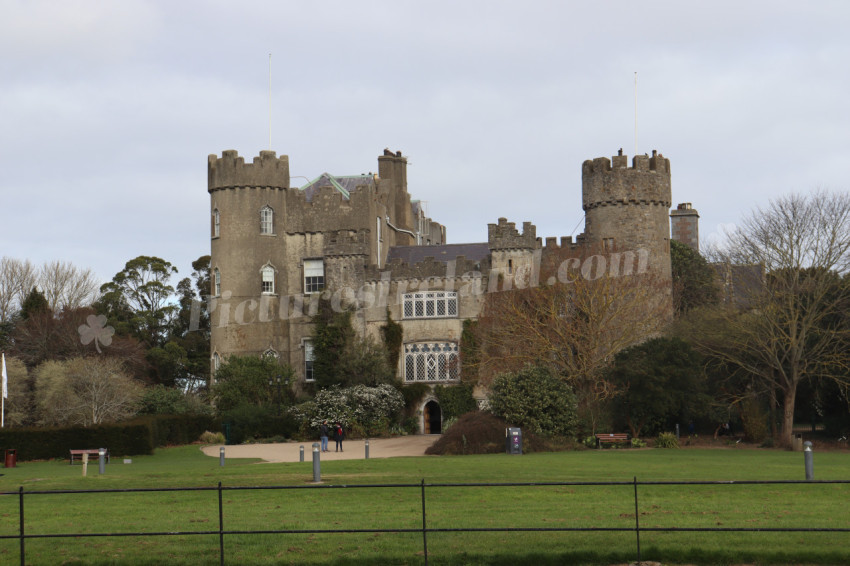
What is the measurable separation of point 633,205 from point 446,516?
36.7 meters

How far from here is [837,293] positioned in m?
40.2

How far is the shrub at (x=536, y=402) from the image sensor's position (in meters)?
38.3

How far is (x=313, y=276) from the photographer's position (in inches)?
2159

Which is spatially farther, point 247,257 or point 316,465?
point 247,257

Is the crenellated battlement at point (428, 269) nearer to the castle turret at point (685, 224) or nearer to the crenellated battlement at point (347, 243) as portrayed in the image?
the crenellated battlement at point (347, 243)

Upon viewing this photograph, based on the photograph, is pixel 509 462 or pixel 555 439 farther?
pixel 555 439

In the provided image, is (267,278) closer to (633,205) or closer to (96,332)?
(96,332)

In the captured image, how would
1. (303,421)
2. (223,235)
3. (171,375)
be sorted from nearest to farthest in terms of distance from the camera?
(303,421) < (223,235) < (171,375)

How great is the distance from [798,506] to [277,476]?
1298cm

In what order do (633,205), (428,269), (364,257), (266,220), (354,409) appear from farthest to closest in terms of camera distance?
(266,220) → (364,257) → (428,269) → (633,205) → (354,409)

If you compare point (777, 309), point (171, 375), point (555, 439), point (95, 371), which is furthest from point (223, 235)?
point (777, 309)

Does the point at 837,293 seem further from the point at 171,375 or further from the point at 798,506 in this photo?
the point at 171,375

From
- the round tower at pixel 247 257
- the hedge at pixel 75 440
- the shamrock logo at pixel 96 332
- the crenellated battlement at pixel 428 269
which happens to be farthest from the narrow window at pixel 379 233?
the hedge at pixel 75 440

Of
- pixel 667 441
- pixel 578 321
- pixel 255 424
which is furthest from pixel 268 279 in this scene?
pixel 667 441
